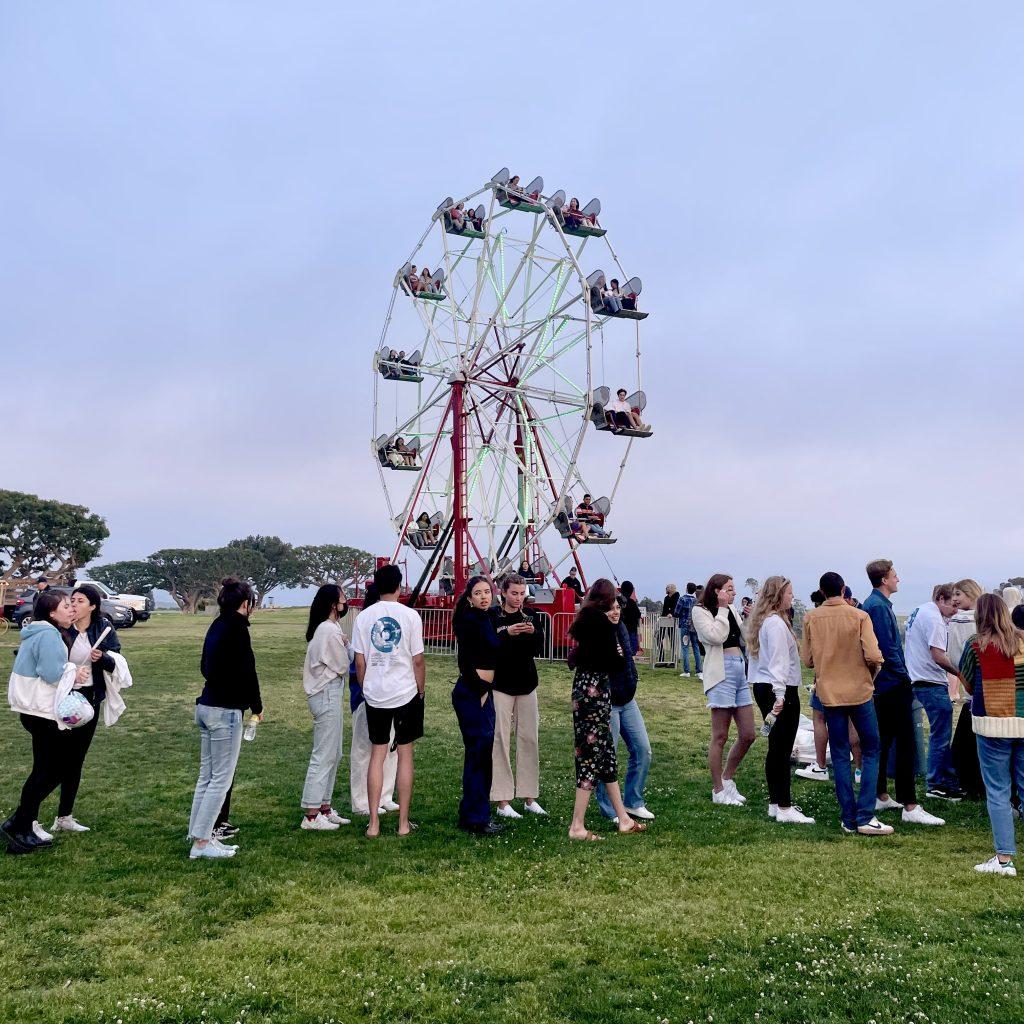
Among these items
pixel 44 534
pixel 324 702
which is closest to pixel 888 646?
pixel 324 702

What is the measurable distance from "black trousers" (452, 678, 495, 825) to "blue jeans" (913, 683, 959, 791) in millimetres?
3639

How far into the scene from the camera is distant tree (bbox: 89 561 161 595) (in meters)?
65.1

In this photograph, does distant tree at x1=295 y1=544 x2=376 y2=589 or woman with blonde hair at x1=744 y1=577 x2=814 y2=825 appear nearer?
woman with blonde hair at x1=744 y1=577 x2=814 y2=825

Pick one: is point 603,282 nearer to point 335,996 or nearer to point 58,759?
point 58,759

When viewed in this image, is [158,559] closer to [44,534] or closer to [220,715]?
[44,534]

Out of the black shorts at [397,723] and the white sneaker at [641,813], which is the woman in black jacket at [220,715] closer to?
the black shorts at [397,723]

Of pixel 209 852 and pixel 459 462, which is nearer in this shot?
pixel 209 852

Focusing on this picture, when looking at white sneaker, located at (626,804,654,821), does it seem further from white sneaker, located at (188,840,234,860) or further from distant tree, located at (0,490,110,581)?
distant tree, located at (0,490,110,581)

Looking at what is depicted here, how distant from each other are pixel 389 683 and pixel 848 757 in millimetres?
3245

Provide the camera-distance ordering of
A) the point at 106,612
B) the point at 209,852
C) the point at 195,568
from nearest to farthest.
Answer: the point at 209,852
the point at 106,612
the point at 195,568

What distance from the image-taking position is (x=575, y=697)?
6.14 m

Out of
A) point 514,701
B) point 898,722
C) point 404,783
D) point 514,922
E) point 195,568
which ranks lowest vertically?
point 514,922

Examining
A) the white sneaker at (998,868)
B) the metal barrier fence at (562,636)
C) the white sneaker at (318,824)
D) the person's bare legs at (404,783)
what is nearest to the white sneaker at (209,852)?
the white sneaker at (318,824)

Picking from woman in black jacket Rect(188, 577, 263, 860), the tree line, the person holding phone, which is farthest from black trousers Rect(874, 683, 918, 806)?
the tree line
